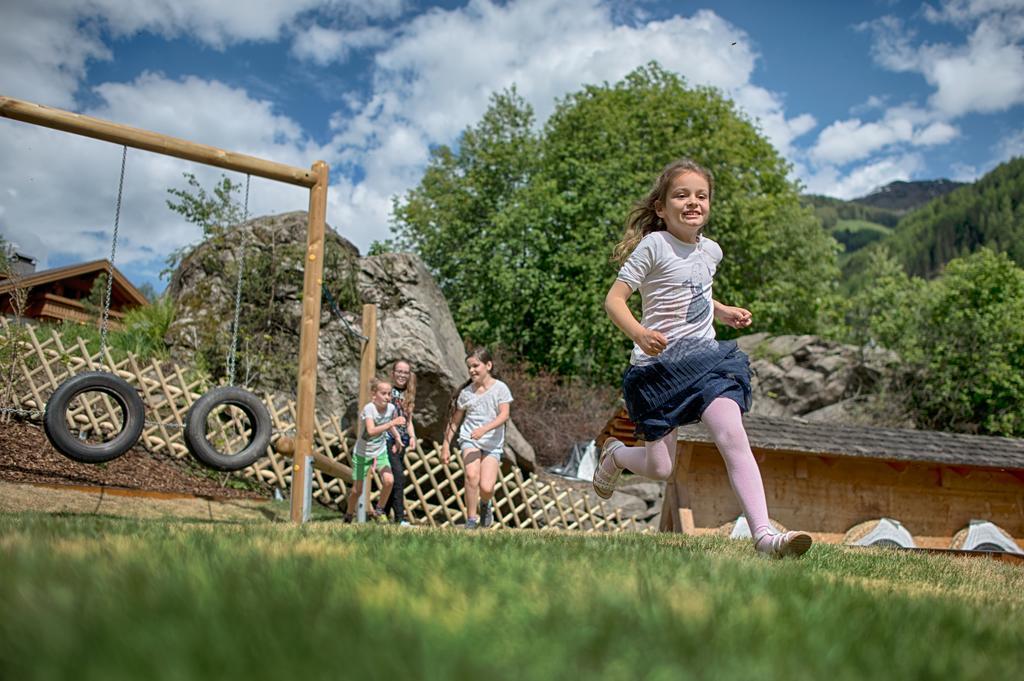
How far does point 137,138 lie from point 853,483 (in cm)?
900

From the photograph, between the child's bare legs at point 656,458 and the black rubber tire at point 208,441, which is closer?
the child's bare legs at point 656,458

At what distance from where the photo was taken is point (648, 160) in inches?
891

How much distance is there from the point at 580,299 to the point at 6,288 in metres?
14.4

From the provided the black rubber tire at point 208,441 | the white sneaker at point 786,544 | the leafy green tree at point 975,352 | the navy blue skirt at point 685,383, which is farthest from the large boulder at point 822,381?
the white sneaker at point 786,544

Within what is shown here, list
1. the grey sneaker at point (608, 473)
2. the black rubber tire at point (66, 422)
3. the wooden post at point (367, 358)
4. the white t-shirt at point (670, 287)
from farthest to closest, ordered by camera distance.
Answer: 1. the wooden post at point (367, 358)
2. the black rubber tire at point (66, 422)
3. the grey sneaker at point (608, 473)
4. the white t-shirt at point (670, 287)

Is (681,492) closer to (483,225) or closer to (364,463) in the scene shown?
(364,463)

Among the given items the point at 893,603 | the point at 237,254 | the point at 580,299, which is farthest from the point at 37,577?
the point at 580,299

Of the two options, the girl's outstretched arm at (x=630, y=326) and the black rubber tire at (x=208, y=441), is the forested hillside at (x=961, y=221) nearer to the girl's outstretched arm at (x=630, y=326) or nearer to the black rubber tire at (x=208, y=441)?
the black rubber tire at (x=208, y=441)

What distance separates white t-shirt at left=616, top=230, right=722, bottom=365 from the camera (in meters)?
3.77

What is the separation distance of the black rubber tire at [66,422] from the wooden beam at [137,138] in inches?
77.4

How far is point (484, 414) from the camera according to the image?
7.68 meters

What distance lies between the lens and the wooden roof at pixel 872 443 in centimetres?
968

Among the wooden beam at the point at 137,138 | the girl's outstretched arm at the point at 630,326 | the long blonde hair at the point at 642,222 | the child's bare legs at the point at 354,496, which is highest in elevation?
the wooden beam at the point at 137,138

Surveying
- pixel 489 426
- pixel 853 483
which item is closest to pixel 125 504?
pixel 489 426
